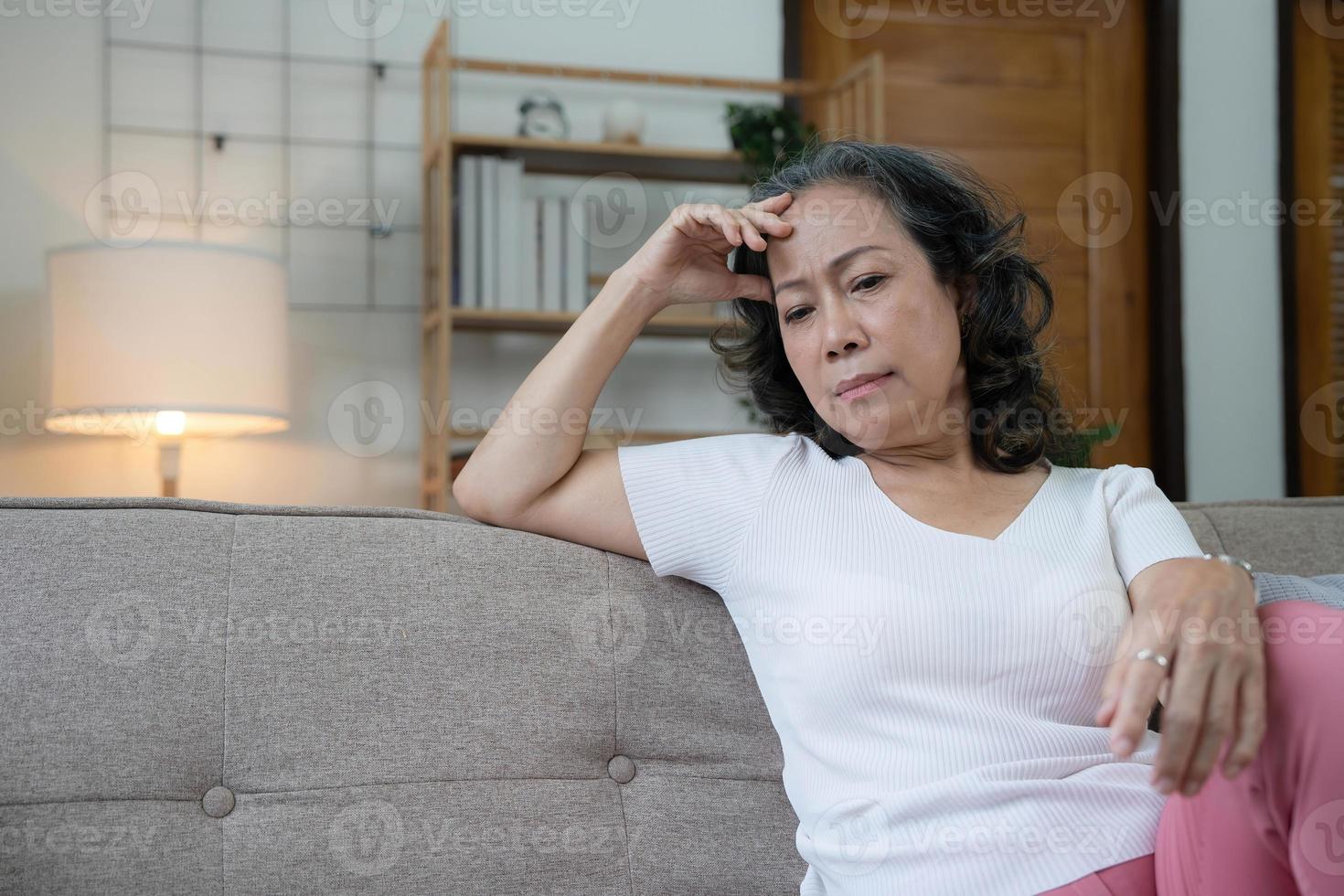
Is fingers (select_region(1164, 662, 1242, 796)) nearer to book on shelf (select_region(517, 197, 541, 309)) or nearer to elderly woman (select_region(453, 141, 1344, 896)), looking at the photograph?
elderly woman (select_region(453, 141, 1344, 896))

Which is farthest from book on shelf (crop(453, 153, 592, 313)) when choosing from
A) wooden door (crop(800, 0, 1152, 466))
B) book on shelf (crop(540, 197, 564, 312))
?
wooden door (crop(800, 0, 1152, 466))

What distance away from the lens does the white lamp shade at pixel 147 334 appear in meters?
2.24

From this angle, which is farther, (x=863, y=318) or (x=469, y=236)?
(x=469, y=236)

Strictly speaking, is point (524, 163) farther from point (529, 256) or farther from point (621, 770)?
point (621, 770)

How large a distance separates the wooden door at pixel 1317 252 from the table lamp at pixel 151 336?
2620 mm

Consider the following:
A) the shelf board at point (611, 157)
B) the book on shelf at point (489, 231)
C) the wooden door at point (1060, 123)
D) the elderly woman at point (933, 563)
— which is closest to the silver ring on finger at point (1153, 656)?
the elderly woman at point (933, 563)

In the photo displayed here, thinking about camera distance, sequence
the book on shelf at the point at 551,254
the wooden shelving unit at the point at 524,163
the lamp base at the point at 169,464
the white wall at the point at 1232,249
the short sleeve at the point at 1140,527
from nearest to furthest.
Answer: the short sleeve at the point at 1140,527, the lamp base at the point at 169,464, the wooden shelving unit at the point at 524,163, the book on shelf at the point at 551,254, the white wall at the point at 1232,249

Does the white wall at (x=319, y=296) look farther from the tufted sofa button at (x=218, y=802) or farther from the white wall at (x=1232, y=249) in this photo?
the tufted sofa button at (x=218, y=802)

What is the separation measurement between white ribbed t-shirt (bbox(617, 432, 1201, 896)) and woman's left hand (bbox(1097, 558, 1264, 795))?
0.16m

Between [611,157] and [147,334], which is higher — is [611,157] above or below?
above

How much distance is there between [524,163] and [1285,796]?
2419mm

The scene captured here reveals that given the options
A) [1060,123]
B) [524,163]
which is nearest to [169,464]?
A: [524,163]

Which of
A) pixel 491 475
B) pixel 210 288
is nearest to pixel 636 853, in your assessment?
pixel 491 475

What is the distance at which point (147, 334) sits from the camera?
2.25 metres
